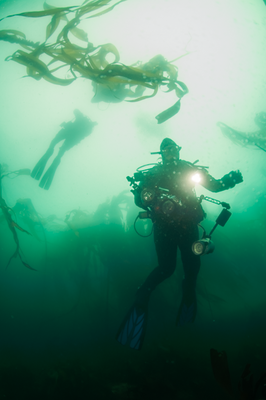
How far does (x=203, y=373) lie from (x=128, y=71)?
7.77 meters

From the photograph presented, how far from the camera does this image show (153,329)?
6.28 m

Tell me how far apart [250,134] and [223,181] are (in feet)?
35.2

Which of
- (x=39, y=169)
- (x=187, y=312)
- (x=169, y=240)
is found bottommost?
(x=187, y=312)

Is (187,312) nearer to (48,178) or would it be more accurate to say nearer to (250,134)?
(48,178)

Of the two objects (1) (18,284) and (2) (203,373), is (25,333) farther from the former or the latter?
(2) (203,373)

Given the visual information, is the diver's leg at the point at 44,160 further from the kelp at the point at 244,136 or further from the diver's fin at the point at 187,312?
the kelp at the point at 244,136

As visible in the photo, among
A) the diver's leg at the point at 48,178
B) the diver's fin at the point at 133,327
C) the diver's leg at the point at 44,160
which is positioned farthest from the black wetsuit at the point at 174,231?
the diver's leg at the point at 44,160

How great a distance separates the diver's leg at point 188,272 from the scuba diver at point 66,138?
7.26 m

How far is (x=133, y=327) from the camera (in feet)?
10.2

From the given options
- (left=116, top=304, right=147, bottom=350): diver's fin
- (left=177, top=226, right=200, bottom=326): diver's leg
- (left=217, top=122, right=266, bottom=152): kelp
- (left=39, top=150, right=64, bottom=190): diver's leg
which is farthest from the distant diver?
(left=116, top=304, right=147, bottom=350): diver's fin

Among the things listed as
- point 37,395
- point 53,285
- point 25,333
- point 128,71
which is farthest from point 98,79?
point 53,285

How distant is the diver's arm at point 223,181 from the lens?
10.3 feet

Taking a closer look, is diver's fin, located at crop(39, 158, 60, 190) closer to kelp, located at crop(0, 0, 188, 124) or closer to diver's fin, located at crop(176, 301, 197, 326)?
kelp, located at crop(0, 0, 188, 124)

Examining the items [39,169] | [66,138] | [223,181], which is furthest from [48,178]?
[223,181]
